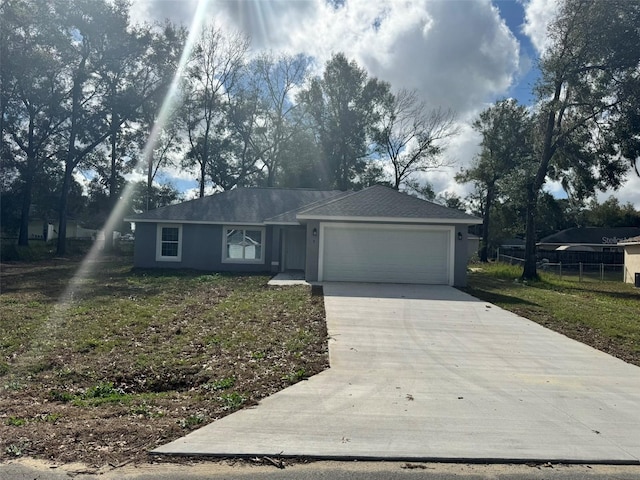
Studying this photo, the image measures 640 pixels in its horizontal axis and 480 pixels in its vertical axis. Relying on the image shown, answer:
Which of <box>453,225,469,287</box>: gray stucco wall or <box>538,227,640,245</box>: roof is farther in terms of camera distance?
<box>538,227,640,245</box>: roof

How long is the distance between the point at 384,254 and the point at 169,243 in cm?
960

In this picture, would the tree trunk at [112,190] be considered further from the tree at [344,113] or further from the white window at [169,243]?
the white window at [169,243]

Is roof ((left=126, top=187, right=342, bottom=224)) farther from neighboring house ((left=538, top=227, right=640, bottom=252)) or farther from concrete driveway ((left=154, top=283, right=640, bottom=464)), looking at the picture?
neighboring house ((left=538, top=227, right=640, bottom=252))

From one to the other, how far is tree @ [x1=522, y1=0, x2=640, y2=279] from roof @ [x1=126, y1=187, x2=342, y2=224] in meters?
11.2

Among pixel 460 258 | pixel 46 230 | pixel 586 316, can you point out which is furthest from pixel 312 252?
pixel 46 230

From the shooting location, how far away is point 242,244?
20922 millimetres

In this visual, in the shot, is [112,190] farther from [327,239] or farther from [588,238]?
[588,238]

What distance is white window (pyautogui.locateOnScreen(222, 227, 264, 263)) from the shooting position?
20844mm

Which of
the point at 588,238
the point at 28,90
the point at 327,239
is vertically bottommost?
the point at 327,239

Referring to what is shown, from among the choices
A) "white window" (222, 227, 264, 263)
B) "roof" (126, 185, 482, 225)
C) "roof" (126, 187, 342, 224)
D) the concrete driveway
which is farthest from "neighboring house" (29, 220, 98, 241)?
the concrete driveway

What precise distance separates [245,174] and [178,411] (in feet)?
122

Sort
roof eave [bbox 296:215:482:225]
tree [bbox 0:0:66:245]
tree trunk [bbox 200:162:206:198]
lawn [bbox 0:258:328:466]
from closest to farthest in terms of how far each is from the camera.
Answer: lawn [bbox 0:258:328:466] < roof eave [bbox 296:215:482:225] < tree [bbox 0:0:66:245] < tree trunk [bbox 200:162:206:198]

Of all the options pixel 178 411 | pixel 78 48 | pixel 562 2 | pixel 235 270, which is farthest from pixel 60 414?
pixel 78 48

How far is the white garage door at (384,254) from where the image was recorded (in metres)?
16.7
